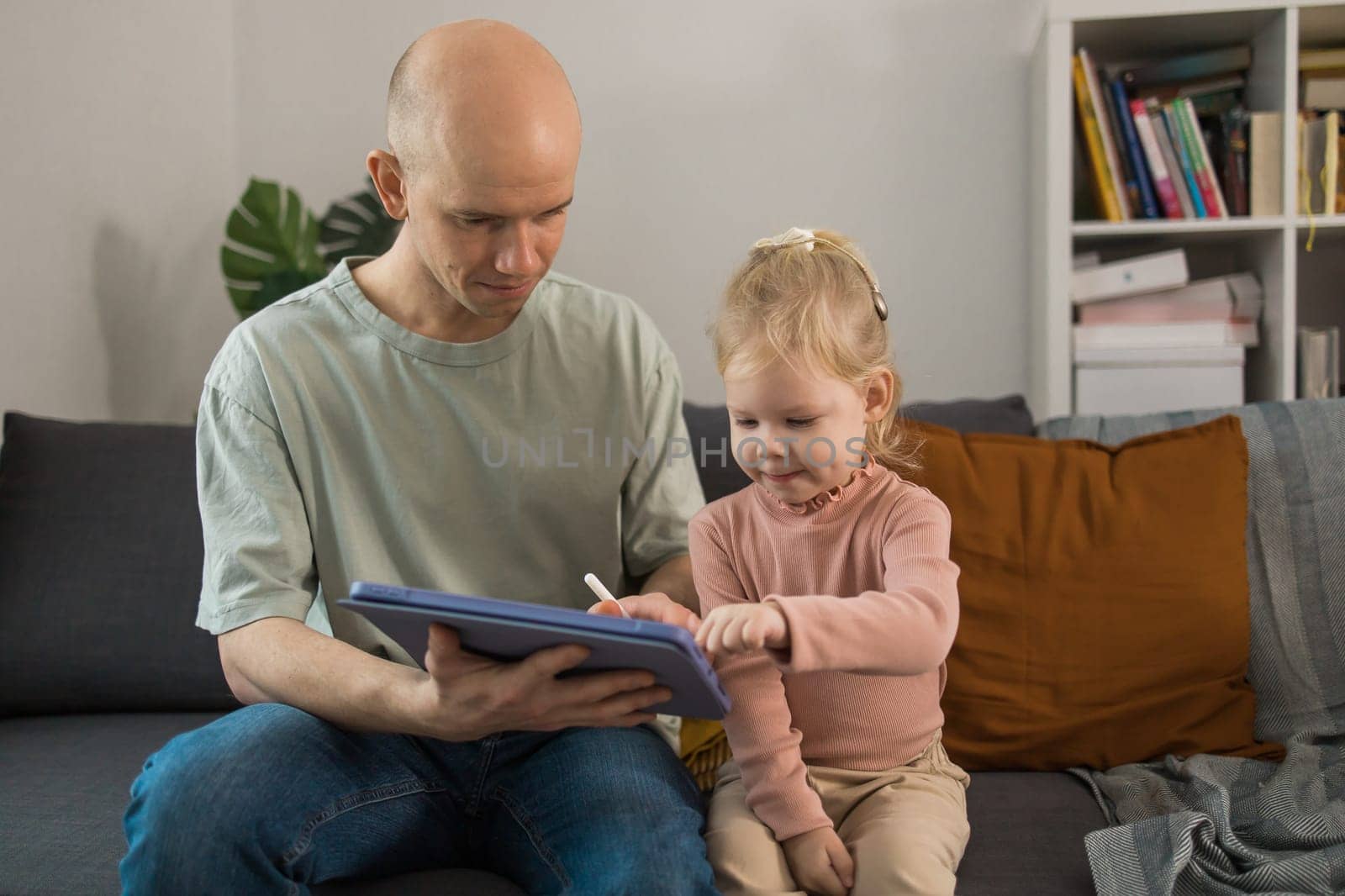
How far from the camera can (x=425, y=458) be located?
1.40m

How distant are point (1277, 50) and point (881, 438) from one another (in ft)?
4.23

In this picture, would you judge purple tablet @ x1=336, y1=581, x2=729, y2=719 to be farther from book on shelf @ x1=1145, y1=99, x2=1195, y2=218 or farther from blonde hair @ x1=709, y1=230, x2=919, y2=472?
book on shelf @ x1=1145, y1=99, x2=1195, y2=218

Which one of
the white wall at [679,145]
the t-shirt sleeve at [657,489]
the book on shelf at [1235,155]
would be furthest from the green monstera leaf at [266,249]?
the book on shelf at [1235,155]

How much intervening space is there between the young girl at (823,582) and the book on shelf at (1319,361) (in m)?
1.25

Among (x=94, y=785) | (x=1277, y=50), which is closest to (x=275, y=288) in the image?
(x=94, y=785)

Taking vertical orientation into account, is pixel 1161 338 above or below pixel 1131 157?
below

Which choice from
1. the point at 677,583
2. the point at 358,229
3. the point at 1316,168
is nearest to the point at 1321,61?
the point at 1316,168

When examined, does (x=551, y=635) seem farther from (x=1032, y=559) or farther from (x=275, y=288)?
(x=275, y=288)

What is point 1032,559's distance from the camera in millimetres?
1523

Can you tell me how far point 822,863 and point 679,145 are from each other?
5.58ft

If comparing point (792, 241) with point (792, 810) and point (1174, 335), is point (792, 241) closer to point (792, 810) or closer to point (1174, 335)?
point (792, 810)

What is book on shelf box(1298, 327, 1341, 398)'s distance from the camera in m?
2.16

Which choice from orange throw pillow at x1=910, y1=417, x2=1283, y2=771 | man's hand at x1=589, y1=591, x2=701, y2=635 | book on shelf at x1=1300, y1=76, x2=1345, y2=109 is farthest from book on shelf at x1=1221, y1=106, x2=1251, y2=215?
man's hand at x1=589, y1=591, x2=701, y2=635

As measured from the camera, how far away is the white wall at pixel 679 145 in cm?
241
